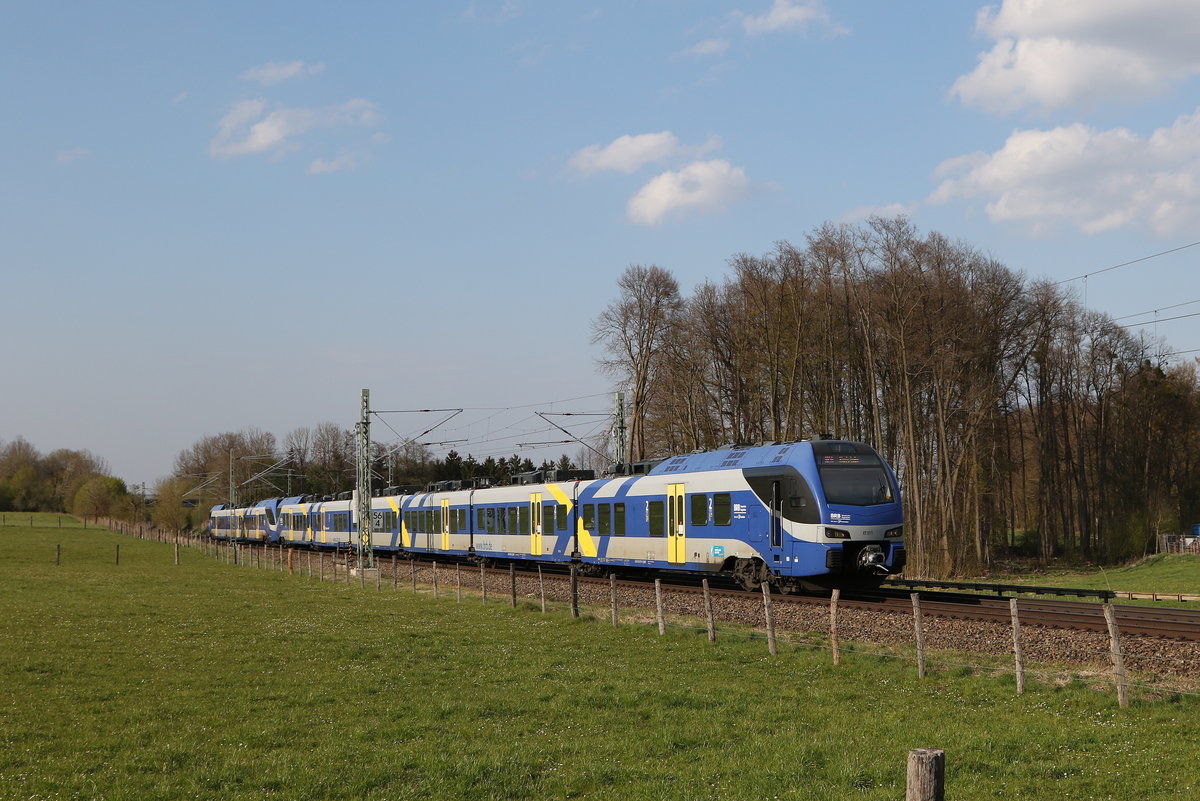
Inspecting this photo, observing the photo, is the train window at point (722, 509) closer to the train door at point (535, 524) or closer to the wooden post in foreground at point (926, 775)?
the train door at point (535, 524)

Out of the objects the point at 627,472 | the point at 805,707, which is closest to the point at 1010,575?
the point at 627,472

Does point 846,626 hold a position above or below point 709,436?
below

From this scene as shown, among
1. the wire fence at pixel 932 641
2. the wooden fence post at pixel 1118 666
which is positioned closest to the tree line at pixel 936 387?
the wire fence at pixel 932 641

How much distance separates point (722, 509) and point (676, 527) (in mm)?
2539

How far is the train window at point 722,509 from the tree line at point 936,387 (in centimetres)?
2292

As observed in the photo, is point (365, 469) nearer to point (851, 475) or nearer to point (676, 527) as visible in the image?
point (676, 527)

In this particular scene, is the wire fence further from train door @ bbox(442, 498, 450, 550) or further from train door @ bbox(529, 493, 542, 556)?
train door @ bbox(442, 498, 450, 550)

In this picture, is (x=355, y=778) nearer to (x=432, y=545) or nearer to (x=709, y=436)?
(x=432, y=545)

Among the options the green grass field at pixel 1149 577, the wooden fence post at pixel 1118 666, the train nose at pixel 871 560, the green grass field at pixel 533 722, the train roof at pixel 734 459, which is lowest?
the green grass field at pixel 1149 577

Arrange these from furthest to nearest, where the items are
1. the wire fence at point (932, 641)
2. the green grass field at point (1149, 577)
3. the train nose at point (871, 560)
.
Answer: the green grass field at point (1149, 577) → the train nose at point (871, 560) → the wire fence at point (932, 641)

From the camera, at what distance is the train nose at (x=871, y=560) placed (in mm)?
23906

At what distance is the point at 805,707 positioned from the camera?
13.3 meters

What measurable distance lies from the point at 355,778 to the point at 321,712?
353 cm

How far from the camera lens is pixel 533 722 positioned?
12789 mm
